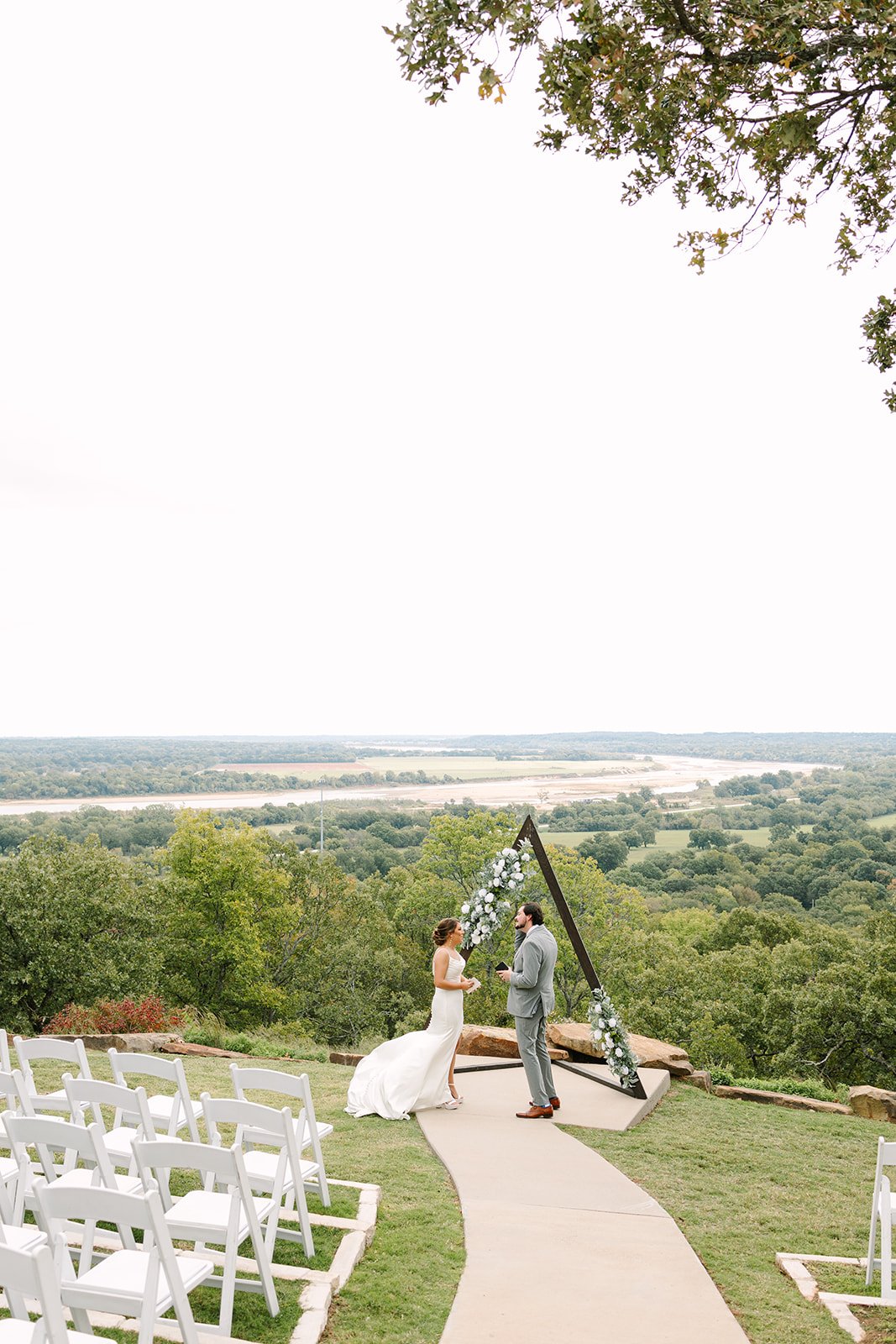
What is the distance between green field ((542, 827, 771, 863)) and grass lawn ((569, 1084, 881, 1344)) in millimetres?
46984

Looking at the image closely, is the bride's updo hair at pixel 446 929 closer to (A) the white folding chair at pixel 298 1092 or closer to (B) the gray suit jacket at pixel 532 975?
(B) the gray suit jacket at pixel 532 975

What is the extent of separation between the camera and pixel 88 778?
82.0 m

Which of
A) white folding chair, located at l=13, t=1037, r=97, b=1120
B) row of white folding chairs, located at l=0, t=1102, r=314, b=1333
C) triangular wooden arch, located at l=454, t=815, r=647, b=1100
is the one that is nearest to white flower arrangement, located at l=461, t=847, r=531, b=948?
triangular wooden arch, located at l=454, t=815, r=647, b=1100

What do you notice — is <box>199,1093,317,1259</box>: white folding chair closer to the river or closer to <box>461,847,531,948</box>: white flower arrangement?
<box>461,847,531,948</box>: white flower arrangement

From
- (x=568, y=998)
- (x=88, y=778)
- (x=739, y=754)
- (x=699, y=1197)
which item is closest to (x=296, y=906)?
(x=568, y=998)

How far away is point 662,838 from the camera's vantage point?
70.6m

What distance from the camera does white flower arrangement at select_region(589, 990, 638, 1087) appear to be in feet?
32.4

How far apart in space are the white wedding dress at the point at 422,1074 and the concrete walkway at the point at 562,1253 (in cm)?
53

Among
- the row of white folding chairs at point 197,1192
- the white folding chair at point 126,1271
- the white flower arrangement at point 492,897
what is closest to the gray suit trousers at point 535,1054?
the white flower arrangement at point 492,897

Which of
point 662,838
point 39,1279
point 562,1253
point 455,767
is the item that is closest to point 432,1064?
point 562,1253

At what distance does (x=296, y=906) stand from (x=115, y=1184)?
28.7 m

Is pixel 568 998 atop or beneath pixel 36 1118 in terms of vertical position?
beneath

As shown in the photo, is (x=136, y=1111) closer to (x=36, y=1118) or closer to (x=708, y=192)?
(x=36, y=1118)

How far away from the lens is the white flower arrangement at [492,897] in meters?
10.7
